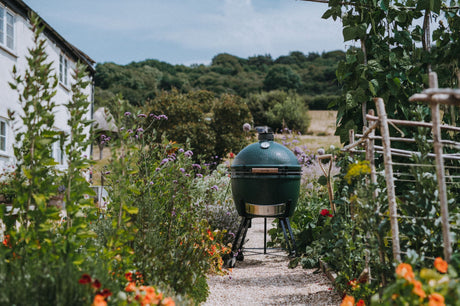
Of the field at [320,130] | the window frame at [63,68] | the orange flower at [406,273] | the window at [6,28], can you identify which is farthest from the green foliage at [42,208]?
the field at [320,130]

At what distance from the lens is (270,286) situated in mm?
4066

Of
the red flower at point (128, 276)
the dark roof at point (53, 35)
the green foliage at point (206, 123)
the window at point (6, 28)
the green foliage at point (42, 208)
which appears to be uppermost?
the dark roof at point (53, 35)

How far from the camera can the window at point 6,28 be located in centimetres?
880

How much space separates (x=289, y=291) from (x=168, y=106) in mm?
15067

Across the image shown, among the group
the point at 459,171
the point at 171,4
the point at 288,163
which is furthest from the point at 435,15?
the point at 171,4

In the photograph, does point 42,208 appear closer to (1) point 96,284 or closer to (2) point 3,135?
(1) point 96,284

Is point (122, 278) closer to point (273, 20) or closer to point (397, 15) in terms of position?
point (397, 15)

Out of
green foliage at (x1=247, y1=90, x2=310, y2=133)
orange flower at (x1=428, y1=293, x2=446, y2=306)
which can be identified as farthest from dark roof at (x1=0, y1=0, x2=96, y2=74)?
green foliage at (x1=247, y1=90, x2=310, y2=133)

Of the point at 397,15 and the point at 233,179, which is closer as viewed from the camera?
the point at 397,15

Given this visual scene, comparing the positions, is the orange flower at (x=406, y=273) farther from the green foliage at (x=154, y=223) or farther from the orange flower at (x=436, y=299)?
the green foliage at (x=154, y=223)

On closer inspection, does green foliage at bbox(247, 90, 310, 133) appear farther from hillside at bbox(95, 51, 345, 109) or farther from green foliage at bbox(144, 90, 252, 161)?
green foliage at bbox(144, 90, 252, 161)

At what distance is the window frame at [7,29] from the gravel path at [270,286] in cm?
749

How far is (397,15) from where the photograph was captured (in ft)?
13.4

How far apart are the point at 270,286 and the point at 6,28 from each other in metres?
8.70
